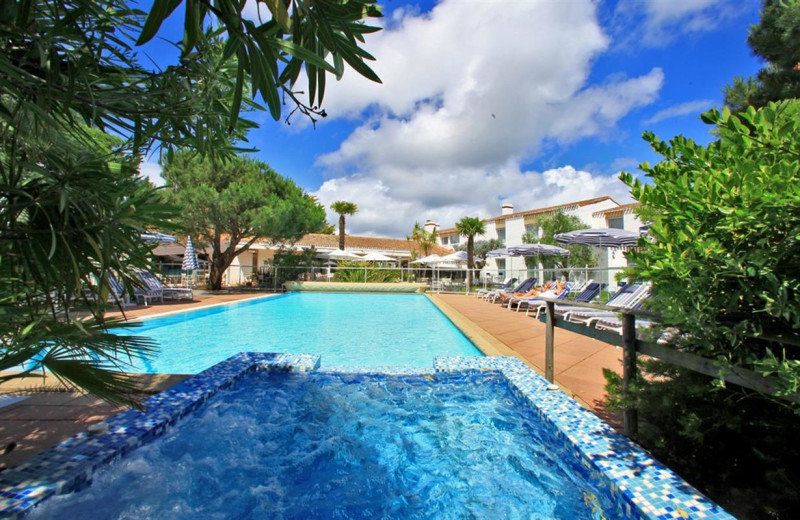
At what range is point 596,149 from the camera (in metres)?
22.0

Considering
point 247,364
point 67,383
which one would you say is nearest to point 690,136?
point 67,383

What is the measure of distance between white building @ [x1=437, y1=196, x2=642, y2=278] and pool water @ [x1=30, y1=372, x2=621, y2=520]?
17.7m

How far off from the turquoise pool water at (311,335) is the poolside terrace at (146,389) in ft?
2.00

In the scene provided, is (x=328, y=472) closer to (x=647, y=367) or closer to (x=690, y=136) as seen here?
(x=647, y=367)

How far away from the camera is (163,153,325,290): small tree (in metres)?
16.3

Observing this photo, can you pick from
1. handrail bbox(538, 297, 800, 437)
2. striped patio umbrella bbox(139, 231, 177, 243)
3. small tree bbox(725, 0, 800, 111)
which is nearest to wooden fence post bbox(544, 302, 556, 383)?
handrail bbox(538, 297, 800, 437)

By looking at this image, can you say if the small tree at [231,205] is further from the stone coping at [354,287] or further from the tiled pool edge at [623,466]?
the tiled pool edge at [623,466]

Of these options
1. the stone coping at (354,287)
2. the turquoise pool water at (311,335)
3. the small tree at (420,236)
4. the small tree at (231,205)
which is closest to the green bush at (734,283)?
the turquoise pool water at (311,335)

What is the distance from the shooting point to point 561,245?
82.6ft

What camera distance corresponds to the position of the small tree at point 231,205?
53.6 ft

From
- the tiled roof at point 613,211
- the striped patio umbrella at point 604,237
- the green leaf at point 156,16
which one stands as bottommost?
the green leaf at point 156,16

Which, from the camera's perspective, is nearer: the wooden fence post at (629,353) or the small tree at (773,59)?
the wooden fence post at (629,353)

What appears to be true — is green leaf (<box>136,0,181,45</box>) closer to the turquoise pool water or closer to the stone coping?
the turquoise pool water

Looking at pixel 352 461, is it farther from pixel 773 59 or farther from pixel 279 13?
pixel 773 59
